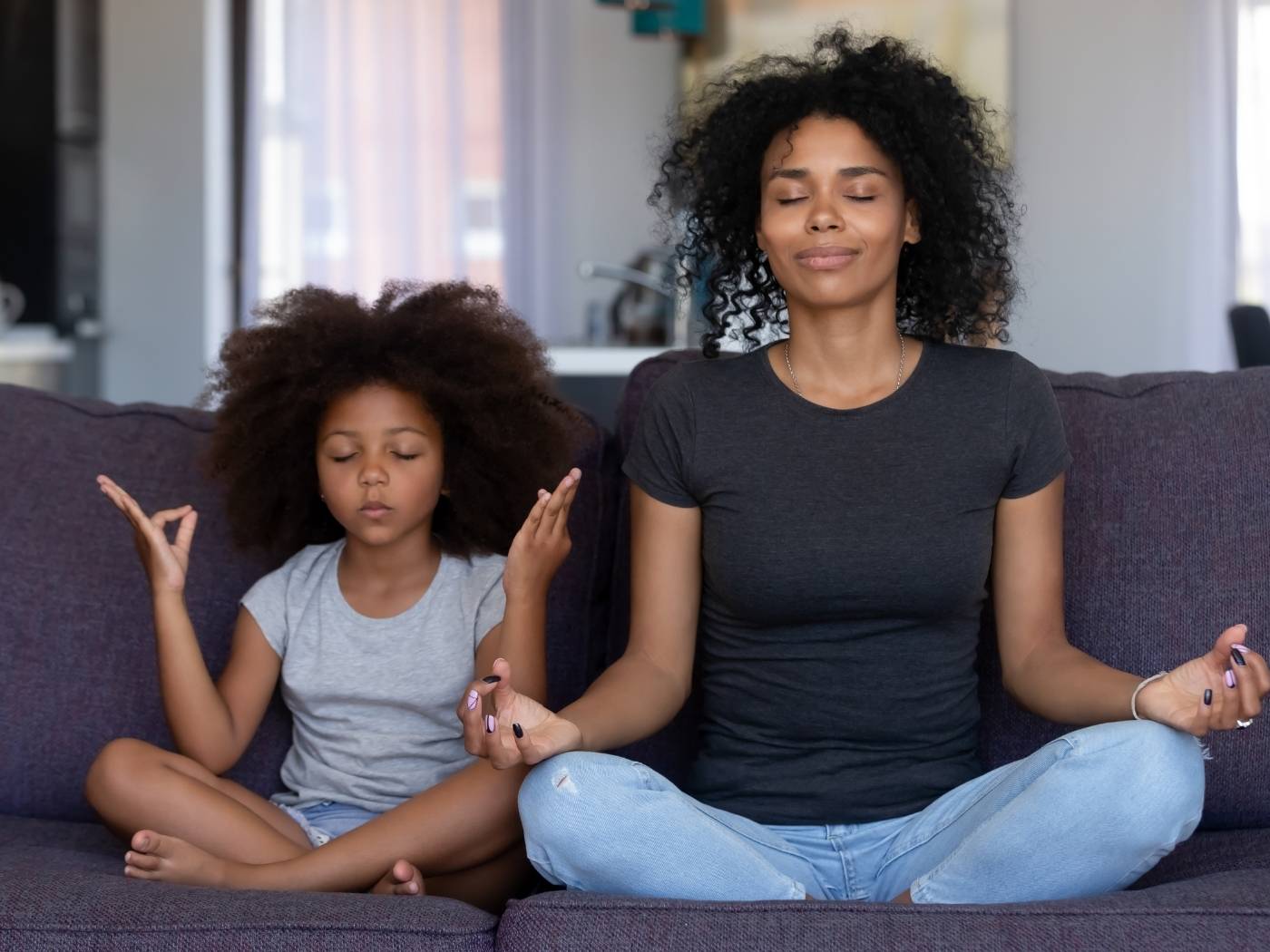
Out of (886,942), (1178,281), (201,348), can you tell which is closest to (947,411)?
(886,942)

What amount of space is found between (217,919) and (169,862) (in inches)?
9.8

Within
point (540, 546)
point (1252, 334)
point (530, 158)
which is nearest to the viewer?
point (540, 546)

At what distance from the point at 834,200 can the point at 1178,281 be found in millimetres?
3363

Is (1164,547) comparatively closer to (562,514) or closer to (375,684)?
(562,514)

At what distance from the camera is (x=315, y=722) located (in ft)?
5.95

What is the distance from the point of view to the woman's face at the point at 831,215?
1.61m

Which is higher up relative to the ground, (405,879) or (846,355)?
(846,355)

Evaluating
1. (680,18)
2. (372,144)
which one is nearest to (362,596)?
(680,18)

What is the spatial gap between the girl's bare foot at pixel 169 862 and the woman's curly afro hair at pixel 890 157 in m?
0.82

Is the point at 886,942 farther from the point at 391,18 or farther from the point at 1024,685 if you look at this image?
the point at 391,18

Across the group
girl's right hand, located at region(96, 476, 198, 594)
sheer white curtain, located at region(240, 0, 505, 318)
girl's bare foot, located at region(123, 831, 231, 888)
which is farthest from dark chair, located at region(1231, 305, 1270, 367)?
sheer white curtain, located at region(240, 0, 505, 318)

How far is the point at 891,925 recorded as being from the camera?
4.12ft

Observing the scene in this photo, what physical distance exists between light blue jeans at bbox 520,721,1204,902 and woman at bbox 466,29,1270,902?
0.01 metres

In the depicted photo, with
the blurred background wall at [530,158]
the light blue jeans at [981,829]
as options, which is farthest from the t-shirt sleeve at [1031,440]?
the blurred background wall at [530,158]
